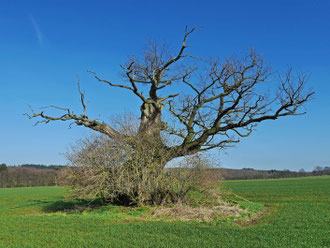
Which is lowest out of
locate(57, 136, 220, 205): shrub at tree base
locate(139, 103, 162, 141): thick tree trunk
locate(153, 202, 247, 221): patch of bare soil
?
locate(153, 202, 247, 221): patch of bare soil

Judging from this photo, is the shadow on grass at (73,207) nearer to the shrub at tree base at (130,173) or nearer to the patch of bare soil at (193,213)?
the shrub at tree base at (130,173)

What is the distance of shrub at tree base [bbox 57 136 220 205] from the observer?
17047mm

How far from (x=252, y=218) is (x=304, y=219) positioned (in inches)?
98.4

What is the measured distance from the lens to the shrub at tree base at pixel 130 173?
55.9ft

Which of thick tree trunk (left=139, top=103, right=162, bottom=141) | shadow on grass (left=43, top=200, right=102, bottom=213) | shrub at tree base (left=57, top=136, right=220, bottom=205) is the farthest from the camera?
shadow on grass (left=43, top=200, right=102, bottom=213)

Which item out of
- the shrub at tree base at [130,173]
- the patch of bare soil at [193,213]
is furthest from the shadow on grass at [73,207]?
the patch of bare soil at [193,213]

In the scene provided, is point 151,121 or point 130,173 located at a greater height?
point 151,121

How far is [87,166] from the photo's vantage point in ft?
57.1

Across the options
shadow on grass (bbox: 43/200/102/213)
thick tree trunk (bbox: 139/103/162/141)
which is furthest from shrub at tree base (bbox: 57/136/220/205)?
shadow on grass (bbox: 43/200/102/213)

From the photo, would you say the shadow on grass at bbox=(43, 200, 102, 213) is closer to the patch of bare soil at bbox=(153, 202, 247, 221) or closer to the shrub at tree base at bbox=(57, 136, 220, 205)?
the shrub at tree base at bbox=(57, 136, 220, 205)

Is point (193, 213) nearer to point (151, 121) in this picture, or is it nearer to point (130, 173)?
point (130, 173)

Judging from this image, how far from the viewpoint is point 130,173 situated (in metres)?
17.4

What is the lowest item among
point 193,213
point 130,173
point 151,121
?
point 193,213

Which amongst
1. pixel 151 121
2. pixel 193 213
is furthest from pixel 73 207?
pixel 193 213
